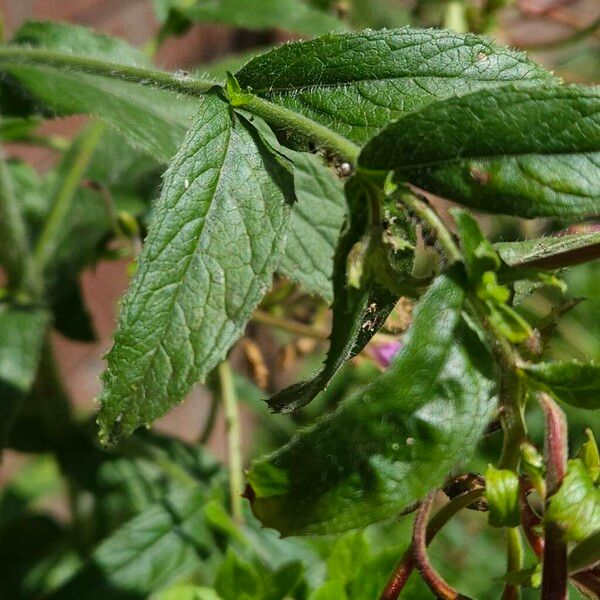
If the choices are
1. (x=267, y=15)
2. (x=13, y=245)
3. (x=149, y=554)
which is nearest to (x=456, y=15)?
(x=267, y=15)

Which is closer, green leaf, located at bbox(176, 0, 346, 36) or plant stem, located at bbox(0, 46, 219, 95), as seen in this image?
plant stem, located at bbox(0, 46, 219, 95)

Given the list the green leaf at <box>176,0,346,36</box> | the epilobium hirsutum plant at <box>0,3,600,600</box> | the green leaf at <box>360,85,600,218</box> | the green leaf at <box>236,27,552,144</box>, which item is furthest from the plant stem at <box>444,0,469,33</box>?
the green leaf at <box>360,85,600,218</box>

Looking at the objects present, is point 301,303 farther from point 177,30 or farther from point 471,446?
point 471,446

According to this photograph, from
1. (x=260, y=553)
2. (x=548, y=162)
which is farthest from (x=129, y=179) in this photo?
(x=548, y=162)

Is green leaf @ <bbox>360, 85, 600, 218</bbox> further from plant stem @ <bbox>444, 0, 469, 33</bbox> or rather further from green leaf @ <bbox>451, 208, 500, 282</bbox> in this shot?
plant stem @ <bbox>444, 0, 469, 33</bbox>

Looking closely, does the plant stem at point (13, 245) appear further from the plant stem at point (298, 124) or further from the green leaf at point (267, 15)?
the plant stem at point (298, 124)
